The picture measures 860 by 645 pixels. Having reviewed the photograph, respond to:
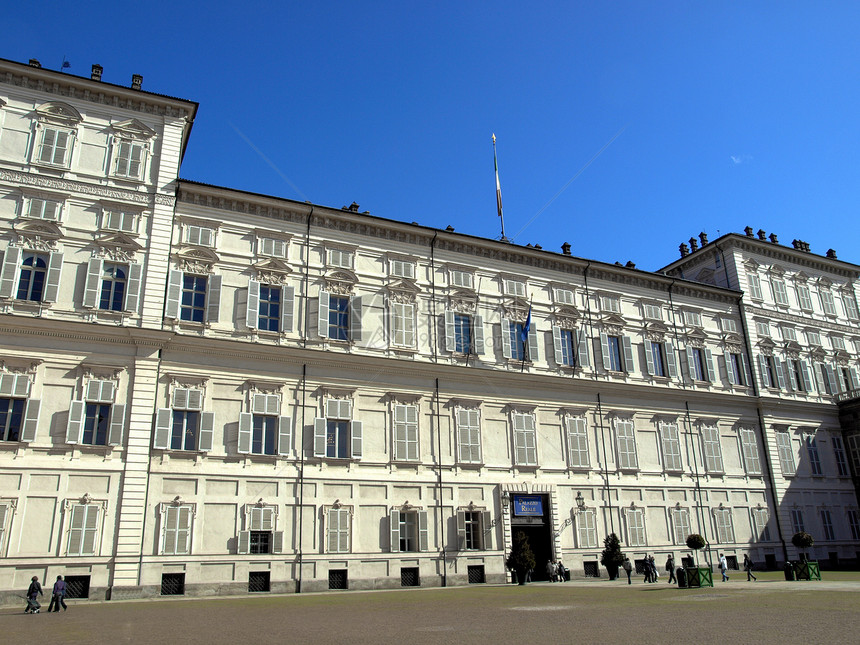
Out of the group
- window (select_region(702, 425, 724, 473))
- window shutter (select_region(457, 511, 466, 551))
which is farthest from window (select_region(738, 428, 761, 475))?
window shutter (select_region(457, 511, 466, 551))

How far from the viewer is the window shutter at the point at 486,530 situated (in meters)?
32.4

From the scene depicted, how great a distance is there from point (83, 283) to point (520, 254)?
21.7 m

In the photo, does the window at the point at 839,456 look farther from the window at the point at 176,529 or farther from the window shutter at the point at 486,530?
the window at the point at 176,529

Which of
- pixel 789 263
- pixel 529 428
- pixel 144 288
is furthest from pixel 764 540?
pixel 144 288

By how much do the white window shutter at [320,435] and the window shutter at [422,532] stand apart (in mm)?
5314

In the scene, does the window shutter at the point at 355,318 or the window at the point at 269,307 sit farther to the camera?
the window shutter at the point at 355,318

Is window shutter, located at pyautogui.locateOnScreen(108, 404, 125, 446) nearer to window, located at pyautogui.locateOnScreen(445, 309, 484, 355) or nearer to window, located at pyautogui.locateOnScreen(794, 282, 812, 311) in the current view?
window, located at pyautogui.locateOnScreen(445, 309, 484, 355)

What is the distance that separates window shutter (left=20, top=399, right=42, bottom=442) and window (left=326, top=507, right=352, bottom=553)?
11.6m

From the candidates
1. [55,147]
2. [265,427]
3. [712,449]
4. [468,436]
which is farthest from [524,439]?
[55,147]

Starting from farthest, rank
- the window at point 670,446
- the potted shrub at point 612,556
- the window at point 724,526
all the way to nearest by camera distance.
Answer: the window at point 724,526 → the window at point 670,446 → the potted shrub at point 612,556

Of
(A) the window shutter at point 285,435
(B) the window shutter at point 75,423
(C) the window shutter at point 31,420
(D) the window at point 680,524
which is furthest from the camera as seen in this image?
(D) the window at point 680,524

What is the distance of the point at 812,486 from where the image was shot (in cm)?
4325

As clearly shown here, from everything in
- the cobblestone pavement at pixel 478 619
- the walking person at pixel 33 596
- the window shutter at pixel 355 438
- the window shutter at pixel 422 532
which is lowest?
the cobblestone pavement at pixel 478 619

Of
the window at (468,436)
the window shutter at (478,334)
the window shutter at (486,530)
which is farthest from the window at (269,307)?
the window shutter at (486,530)
